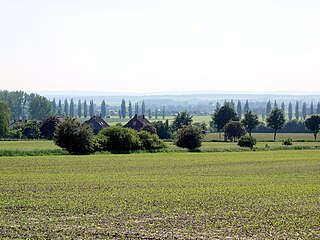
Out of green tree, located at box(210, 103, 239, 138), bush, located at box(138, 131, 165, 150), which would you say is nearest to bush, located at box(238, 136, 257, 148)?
bush, located at box(138, 131, 165, 150)

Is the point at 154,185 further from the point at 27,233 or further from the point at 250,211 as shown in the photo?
the point at 27,233

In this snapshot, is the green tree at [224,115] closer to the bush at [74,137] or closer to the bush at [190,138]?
the bush at [190,138]

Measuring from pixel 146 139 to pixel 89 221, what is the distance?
65.8 meters

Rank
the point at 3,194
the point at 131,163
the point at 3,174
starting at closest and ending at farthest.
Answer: the point at 3,194
the point at 3,174
the point at 131,163

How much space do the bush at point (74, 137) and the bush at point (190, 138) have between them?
19.7 m

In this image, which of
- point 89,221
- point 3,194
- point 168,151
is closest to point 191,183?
point 3,194

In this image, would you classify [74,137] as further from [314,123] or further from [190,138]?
[314,123]

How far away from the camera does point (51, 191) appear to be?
129 ft

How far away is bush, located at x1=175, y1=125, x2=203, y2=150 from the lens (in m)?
98.6

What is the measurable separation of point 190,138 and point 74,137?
2339 cm

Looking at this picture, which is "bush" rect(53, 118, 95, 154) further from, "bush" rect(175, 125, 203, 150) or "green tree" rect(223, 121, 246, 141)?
"green tree" rect(223, 121, 246, 141)

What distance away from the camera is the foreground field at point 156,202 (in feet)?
85.3

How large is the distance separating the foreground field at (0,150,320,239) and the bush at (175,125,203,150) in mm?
36257

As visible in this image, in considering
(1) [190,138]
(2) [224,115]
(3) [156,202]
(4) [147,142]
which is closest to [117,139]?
(4) [147,142]
